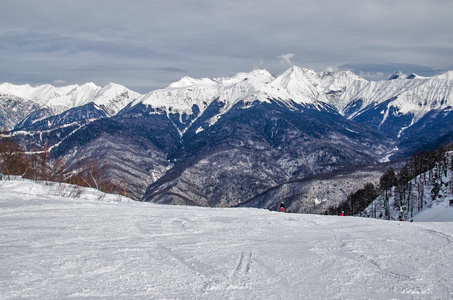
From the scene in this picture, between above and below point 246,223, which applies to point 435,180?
below

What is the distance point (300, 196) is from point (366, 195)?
74.5 meters

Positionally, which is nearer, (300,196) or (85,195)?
(85,195)

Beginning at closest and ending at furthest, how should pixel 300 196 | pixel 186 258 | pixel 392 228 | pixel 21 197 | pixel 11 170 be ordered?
pixel 186 258, pixel 392 228, pixel 21 197, pixel 11 170, pixel 300 196

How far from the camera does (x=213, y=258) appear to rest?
14.3 meters

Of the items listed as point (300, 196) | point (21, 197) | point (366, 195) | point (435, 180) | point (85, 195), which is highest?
point (21, 197)

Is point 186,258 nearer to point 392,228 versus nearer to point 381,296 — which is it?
point 381,296

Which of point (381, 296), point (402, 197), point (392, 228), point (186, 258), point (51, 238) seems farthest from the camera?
point (402, 197)

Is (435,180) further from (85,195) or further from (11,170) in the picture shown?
(11,170)

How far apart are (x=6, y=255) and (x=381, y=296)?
14.1 metres

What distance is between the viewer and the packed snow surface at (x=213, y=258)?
1092cm

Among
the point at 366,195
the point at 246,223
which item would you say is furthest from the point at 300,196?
the point at 246,223

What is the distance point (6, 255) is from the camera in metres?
13.9

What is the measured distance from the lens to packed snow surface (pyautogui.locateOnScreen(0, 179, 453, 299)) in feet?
35.8

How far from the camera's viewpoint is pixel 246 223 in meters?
22.2
